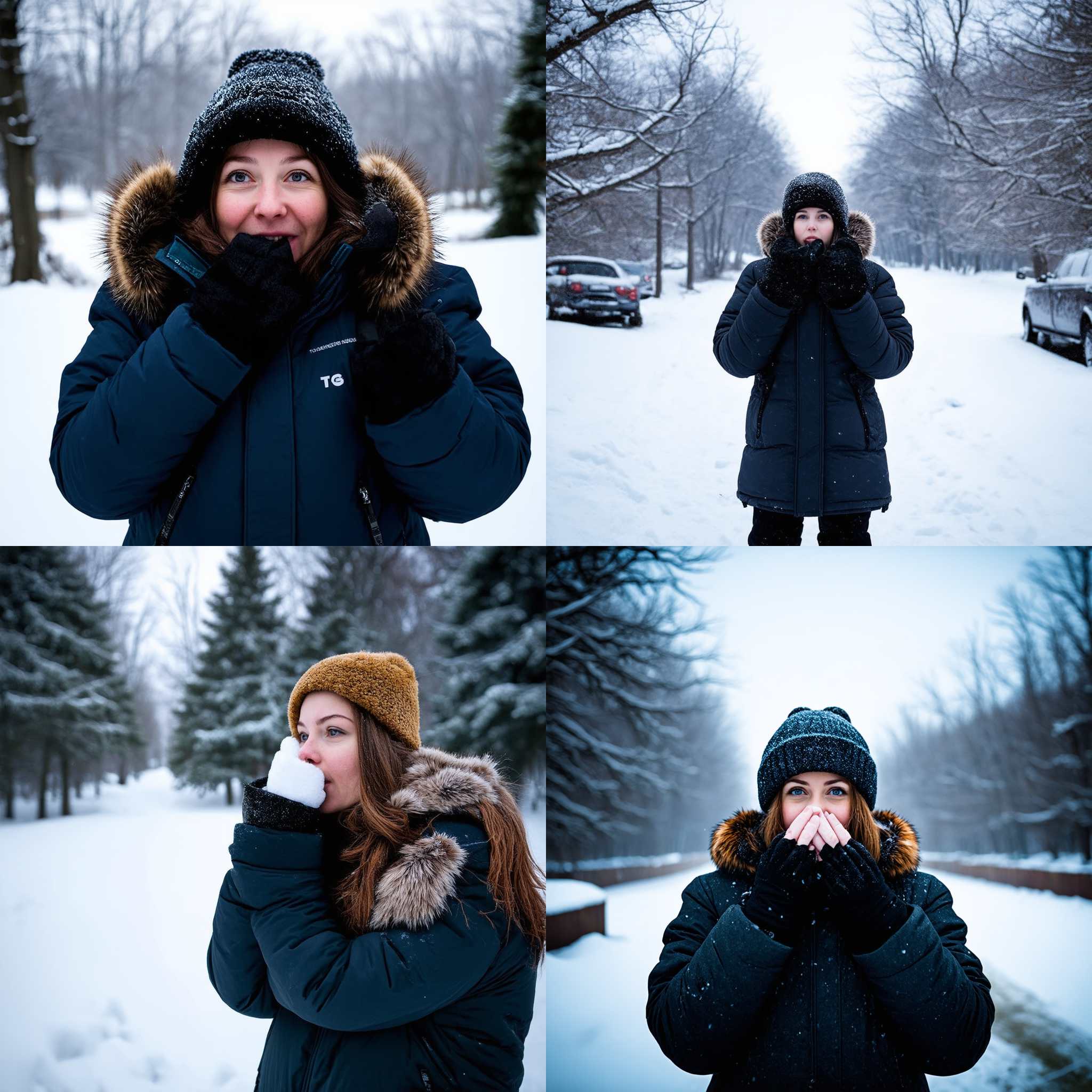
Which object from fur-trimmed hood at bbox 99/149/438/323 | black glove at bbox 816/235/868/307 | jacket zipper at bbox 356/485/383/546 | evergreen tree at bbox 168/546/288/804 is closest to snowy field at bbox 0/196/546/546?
evergreen tree at bbox 168/546/288/804

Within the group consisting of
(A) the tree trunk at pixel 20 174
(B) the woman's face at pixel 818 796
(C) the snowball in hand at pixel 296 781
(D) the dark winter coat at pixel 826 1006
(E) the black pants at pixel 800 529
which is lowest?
(D) the dark winter coat at pixel 826 1006

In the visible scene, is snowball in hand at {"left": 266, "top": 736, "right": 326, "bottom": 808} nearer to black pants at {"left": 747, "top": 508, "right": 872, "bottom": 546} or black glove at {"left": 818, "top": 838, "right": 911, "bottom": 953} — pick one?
black glove at {"left": 818, "top": 838, "right": 911, "bottom": 953}

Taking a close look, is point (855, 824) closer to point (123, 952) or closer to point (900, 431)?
point (900, 431)

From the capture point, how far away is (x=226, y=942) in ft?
7.57

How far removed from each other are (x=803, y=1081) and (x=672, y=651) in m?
2.25

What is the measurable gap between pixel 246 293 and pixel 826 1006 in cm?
199

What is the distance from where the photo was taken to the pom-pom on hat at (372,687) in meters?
2.48

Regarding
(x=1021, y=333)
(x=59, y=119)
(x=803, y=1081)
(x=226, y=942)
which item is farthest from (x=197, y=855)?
(x=1021, y=333)

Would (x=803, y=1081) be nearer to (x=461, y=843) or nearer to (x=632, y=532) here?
(x=461, y=843)

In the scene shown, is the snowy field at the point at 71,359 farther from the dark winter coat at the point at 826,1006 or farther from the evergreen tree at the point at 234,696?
the dark winter coat at the point at 826,1006

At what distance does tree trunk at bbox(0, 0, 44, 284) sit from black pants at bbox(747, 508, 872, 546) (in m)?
3.08

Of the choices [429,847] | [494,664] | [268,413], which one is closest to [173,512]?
[268,413]

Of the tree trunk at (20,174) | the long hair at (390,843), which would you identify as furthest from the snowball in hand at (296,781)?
the tree trunk at (20,174)

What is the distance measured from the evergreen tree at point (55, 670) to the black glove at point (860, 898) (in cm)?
301
